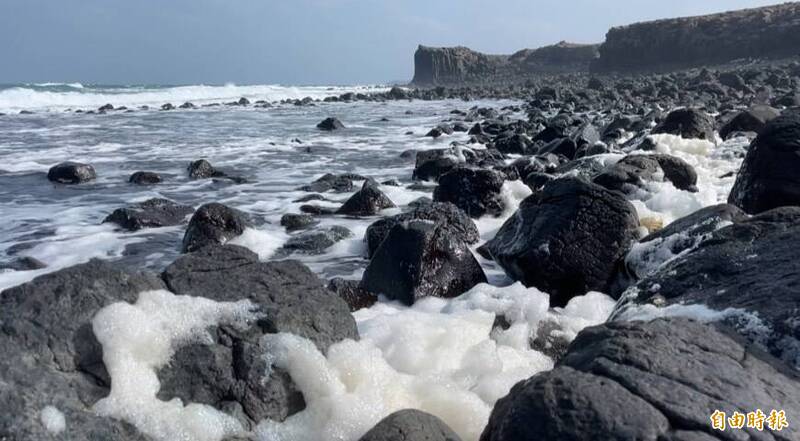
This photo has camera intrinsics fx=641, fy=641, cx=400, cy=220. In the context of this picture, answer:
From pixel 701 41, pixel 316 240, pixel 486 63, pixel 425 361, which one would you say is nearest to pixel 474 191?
pixel 316 240

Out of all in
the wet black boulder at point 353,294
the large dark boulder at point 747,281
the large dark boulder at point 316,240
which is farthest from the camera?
the large dark boulder at point 316,240

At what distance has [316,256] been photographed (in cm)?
599

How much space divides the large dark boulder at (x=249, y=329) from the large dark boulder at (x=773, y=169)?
11.9 ft

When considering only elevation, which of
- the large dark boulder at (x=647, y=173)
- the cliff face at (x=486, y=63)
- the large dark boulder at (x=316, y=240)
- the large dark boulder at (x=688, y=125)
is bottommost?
the large dark boulder at (x=316, y=240)

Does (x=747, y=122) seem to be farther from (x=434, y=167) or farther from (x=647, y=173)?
(x=434, y=167)

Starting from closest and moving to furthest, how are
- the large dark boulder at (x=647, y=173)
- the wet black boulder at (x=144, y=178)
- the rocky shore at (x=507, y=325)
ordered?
1. the rocky shore at (x=507, y=325)
2. the large dark boulder at (x=647, y=173)
3. the wet black boulder at (x=144, y=178)

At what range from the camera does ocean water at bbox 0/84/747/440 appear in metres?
2.56

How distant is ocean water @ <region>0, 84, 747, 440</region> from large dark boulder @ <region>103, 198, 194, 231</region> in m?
0.17

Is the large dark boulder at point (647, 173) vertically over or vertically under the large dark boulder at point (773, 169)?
under

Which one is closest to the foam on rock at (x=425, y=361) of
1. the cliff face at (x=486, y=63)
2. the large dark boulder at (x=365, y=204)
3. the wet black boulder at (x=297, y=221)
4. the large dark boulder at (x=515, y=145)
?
the wet black boulder at (x=297, y=221)

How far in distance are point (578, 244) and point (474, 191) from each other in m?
2.86

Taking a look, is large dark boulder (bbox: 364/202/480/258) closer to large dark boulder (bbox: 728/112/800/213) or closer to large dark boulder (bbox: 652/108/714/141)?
large dark boulder (bbox: 728/112/800/213)

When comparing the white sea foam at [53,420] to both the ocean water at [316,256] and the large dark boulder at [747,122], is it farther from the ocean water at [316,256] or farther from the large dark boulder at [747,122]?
the large dark boulder at [747,122]

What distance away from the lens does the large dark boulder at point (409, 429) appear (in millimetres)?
2264
